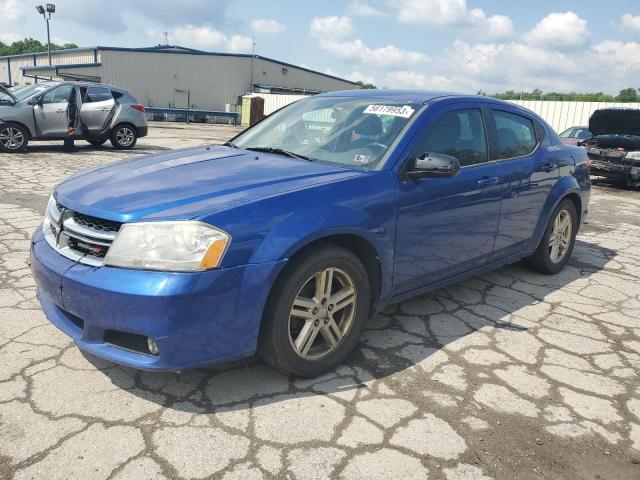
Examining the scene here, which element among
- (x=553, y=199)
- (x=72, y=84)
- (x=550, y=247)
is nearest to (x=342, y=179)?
(x=553, y=199)

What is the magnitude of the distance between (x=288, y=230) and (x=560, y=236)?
3430 millimetres

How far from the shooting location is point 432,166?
3049 mm

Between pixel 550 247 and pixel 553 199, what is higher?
pixel 553 199

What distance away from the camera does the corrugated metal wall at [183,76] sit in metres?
36.2

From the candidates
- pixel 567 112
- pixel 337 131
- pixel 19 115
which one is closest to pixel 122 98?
pixel 19 115

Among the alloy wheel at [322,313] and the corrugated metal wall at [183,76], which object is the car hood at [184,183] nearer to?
the alloy wheel at [322,313]

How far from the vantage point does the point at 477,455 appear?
2318mm

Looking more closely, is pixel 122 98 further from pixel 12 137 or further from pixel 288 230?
pixel 288 230

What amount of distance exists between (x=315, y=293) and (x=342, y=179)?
66 cm

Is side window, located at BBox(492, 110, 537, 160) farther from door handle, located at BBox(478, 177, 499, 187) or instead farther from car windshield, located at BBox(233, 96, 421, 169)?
car windshield, located at BBox(233, 96, 421, 169)

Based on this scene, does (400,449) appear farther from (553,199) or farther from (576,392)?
(553,199)

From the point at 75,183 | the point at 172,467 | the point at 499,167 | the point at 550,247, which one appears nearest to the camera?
the point at 172,467

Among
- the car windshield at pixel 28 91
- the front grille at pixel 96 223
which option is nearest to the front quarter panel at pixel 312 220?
the front grille at pixel 96 223

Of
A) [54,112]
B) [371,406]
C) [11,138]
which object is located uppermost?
[54,112]
